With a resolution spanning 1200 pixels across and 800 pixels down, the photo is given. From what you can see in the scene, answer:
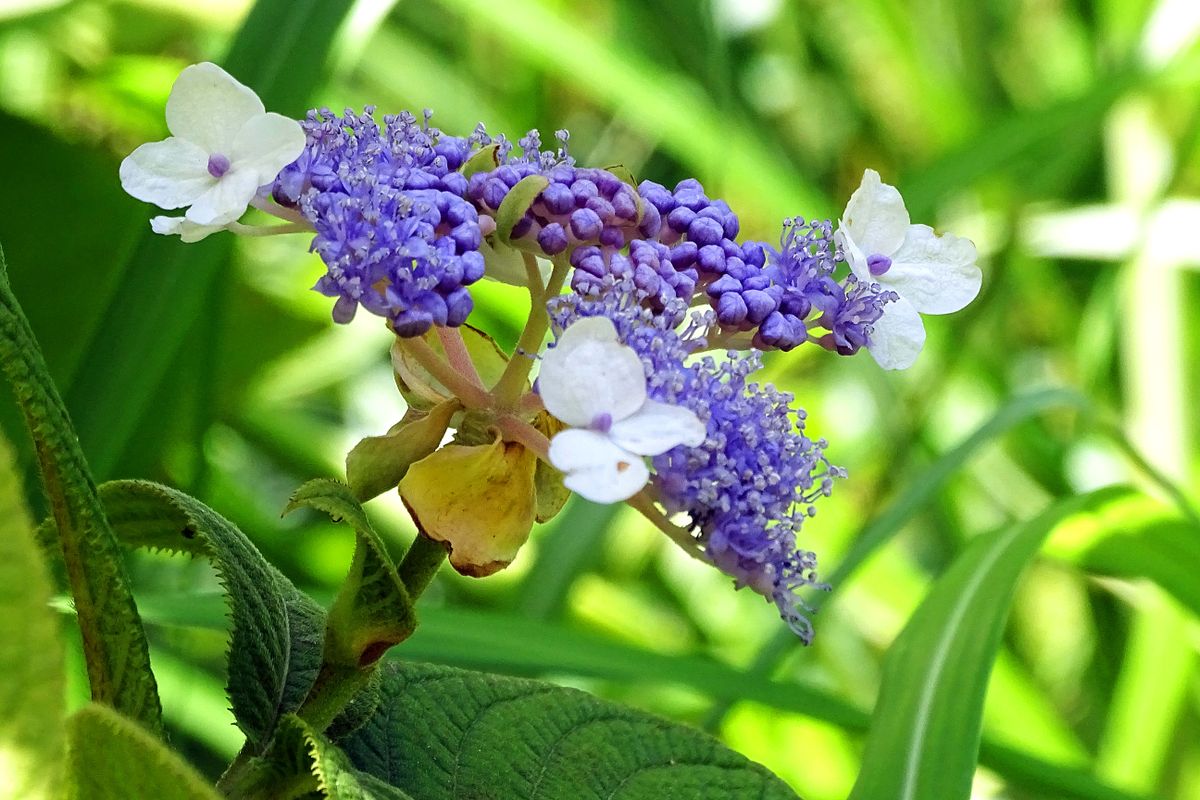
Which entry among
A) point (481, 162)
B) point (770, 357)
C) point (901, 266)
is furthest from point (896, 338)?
point (770, 357)

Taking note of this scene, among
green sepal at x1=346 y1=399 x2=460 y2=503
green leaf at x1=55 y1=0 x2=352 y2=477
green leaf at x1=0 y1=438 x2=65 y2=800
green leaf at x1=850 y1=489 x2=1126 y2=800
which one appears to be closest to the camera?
green leaf at x1=0 y1=438 x2=65 y2=800

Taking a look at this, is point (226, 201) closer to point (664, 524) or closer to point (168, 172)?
point (168, 172)

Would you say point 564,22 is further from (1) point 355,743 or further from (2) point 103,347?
(1) point 355,743

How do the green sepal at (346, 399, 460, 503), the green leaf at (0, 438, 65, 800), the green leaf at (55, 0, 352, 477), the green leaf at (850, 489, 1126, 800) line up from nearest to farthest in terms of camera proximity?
the green leaf at (0, 438, 65, 800) < the green sepal at (346, 399, 460, 503) < the green leaf at (850, 489, 1126, 800) < the green leaf at (55, 0, 352, 477)

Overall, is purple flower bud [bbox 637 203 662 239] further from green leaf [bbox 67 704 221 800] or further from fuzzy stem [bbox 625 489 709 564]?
green leaf [bbox 67 704 221 800]

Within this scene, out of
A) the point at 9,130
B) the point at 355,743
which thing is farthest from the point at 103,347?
the point at 355,743

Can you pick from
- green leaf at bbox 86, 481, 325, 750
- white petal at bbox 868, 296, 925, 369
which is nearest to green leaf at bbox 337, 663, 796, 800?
green leaf at bbox 86, 481, 325, 750

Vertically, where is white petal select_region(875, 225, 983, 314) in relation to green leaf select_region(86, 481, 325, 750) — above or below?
above

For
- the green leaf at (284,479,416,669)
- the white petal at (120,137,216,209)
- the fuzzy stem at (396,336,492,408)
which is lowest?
the green leaf at (284,479,416,669)
